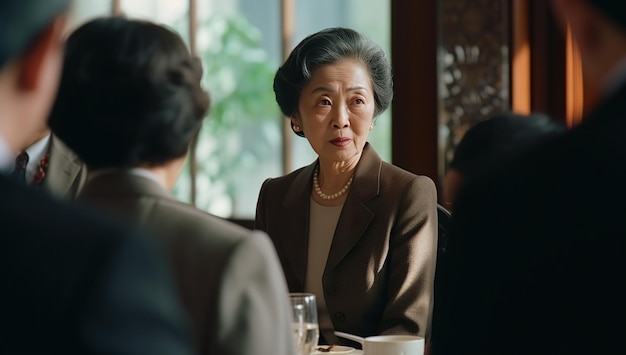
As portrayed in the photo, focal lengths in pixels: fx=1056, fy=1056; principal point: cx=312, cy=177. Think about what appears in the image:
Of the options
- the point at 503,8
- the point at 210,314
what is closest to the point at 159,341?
the point at 210,314

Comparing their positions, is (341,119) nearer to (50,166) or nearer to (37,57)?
(50,166)

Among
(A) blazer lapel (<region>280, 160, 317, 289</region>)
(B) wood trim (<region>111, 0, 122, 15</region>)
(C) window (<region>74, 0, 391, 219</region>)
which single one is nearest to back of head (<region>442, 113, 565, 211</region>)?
(A) blazer lapel (<region>280, 160, 317, 289</region>)

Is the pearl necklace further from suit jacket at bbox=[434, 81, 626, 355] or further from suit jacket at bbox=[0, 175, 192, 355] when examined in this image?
suit jacket at bbox=[0, 175, 192, 355]

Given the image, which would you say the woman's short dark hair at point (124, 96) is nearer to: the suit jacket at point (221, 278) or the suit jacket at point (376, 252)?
the suit jacket at point (221, 278)

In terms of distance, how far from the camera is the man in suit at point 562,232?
44.8 inches

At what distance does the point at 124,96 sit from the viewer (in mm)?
1597

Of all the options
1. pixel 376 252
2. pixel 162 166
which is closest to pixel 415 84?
pixel 376 252

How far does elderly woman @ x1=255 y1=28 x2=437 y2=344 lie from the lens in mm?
3006

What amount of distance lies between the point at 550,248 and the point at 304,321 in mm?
1119

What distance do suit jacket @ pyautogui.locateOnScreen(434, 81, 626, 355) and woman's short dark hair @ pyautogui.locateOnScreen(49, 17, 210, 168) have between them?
556mm

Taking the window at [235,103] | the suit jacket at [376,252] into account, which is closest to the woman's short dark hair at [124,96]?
the suit jacket at [376,252]

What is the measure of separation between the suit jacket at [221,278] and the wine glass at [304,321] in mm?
593

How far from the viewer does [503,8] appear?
522cm

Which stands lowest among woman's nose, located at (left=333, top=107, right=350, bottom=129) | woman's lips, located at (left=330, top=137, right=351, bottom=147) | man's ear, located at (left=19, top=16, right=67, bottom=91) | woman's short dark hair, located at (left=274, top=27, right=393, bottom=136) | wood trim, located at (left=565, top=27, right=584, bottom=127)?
man's ear, located at (left=19, top=16, right=67, bottom=91)
